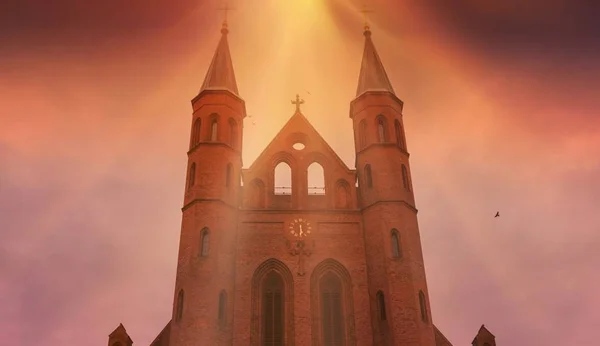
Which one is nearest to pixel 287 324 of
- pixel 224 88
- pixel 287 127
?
pixel 287 127

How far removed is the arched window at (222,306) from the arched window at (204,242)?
1986 mm

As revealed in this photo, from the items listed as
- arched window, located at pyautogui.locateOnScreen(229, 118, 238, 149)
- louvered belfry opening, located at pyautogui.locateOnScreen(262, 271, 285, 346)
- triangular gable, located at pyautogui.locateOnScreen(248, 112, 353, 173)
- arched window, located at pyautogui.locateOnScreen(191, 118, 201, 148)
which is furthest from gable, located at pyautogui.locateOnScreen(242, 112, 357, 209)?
louvered belfry opening, located at pyautogui.locateOnScreen(262, 271, 285, 346)

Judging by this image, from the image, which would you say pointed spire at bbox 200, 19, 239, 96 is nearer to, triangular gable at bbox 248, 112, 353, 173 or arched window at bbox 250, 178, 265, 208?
triangular gable at bbox 248, 112, 353, 173

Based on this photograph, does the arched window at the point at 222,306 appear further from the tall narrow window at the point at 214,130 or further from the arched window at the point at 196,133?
the arched window at the point at 196,133

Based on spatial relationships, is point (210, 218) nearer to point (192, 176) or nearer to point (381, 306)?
point (192, 176)

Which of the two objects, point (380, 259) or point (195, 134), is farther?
point (195, 134)

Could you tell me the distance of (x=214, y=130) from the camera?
31250 mm

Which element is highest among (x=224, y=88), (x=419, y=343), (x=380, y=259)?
(x=224, y=88)

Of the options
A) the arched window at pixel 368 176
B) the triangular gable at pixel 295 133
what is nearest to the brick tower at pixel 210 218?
the triangular gable at pixel 295 133

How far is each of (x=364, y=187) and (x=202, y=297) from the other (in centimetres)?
989

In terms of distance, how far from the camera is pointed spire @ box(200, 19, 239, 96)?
108 feet

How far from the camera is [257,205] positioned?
96.2 feet

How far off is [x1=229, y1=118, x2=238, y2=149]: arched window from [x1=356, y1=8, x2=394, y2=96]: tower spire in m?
7.36

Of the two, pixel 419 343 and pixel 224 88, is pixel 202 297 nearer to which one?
pixel 419 343
